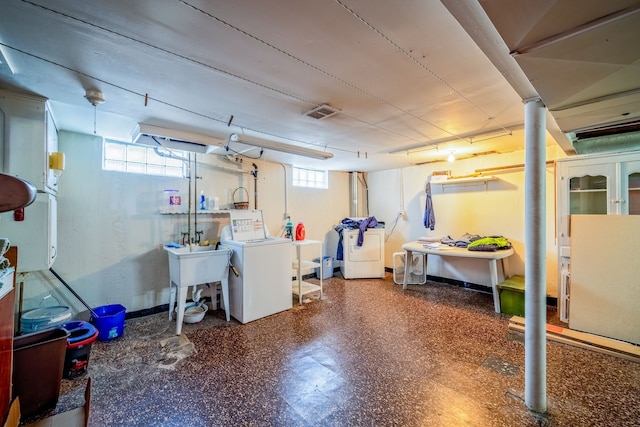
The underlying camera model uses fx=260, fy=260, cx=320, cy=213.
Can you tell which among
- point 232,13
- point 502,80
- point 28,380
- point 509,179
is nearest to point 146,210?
point 28,380

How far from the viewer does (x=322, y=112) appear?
92.7 inches

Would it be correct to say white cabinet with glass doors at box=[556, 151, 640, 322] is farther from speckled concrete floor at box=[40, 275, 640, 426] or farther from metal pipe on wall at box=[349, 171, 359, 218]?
metal pipe on wall at box=[349, 171, 359, 218]

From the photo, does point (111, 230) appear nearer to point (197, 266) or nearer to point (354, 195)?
point (197, 266)

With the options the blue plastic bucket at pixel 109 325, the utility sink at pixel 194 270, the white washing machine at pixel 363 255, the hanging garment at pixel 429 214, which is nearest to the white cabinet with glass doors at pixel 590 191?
the hanging garment at pixel 429 214

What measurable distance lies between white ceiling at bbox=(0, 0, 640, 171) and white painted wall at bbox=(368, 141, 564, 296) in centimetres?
173

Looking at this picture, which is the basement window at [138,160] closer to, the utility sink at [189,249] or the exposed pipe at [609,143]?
the utility sink at [189,249]

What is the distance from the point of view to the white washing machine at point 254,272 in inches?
122

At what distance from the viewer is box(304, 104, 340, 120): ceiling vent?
88.2 inches

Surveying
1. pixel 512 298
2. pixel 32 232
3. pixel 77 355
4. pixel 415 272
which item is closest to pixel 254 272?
pixel 77 355

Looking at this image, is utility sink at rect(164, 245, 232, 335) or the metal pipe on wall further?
the metal pipe on wall

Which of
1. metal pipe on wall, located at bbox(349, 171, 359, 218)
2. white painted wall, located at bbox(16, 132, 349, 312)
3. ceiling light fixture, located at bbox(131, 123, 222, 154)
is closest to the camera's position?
ceiling light fixture, located at bbox(131, 123, 222, 154)

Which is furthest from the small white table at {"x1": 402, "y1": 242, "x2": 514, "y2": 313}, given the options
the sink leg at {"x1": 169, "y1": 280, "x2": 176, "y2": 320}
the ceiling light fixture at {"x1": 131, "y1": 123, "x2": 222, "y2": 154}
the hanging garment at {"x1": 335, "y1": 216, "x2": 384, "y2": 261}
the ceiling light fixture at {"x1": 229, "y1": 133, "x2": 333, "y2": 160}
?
the sink leg at {"x1": 169, "y1": 280, "x2": 176, "y2": 320}

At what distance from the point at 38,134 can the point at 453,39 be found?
306cm

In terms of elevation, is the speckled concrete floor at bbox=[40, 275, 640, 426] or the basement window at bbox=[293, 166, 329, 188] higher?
the basement window at bbox=[293, 166, 329, 188]
